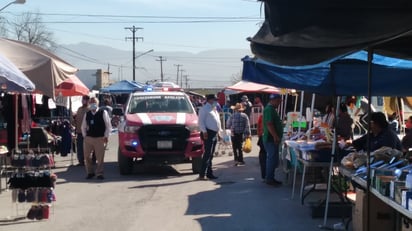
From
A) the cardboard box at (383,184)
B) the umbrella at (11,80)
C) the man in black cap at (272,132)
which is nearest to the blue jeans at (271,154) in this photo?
the man in black cap at (272,132)

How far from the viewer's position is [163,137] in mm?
14008

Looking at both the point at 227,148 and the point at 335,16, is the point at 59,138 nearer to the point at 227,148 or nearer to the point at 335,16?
the point at 227,148

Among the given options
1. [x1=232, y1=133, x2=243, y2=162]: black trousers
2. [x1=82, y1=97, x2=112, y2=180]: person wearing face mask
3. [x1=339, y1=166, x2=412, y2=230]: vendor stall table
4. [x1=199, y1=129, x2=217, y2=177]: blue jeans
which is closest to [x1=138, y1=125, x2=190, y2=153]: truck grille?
[x1=82, y1=97, x2=112, y2=180]: person wearing face mask

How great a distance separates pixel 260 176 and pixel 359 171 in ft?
22.2

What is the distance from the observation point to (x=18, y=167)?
912 cm

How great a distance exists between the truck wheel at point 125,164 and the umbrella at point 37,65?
123 inches

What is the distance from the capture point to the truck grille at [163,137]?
1394 centimetres

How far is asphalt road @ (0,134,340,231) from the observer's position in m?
8.70

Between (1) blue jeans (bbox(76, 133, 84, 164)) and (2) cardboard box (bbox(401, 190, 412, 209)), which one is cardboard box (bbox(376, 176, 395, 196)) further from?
(1) blue jeans (bbox(76, 133, 84, 164))

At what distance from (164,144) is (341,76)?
224 inches

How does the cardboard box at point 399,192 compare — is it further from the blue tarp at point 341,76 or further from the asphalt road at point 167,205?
the blue tarp at point 341,76

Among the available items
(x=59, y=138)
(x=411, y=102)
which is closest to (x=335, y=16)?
(x=59, y=138)

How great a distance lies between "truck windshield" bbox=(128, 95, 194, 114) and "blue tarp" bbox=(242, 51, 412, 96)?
495 cm

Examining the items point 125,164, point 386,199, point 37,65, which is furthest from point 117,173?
point 386,199
